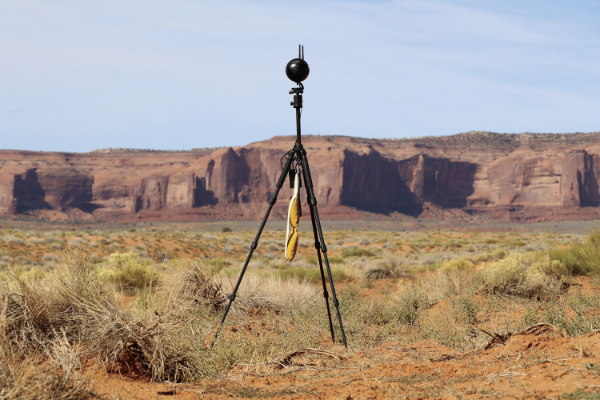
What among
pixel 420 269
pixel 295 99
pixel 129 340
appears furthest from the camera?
pixel 420 269

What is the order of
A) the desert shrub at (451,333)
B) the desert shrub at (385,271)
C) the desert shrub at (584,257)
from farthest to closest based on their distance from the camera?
the desert shrub at (385,271) → the desert shrub at (584,257) → the desert shrub at (451,333)

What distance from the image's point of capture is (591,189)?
330 ft

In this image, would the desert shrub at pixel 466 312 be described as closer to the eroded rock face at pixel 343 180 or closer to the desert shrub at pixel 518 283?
the desert shrub at pixel 518 283

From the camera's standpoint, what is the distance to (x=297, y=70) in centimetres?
514

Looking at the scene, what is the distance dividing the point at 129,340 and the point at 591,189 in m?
116

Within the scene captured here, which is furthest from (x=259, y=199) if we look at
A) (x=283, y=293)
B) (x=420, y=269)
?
(x=283, y=293)

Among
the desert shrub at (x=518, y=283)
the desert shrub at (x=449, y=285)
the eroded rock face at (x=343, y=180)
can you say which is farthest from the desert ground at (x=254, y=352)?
the eroded rock face at (x=343, y=180)

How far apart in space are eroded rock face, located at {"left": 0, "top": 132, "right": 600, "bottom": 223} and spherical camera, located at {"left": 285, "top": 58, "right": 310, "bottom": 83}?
3676 inches

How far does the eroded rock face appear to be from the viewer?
325 ft

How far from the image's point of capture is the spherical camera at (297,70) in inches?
203

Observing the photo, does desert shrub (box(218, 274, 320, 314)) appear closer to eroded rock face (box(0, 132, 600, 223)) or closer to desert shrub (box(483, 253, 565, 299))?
desert shrub (box(483, 253, 565, 299))

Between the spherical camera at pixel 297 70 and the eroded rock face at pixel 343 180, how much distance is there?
9337cm

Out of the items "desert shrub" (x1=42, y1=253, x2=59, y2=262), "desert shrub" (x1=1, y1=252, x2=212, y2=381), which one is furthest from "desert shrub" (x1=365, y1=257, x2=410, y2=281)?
"desert shrub" (x1=42, y1=253, x2=59, y2=262)

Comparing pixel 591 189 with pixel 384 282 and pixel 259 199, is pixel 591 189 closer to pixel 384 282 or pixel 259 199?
pixel 259 199
